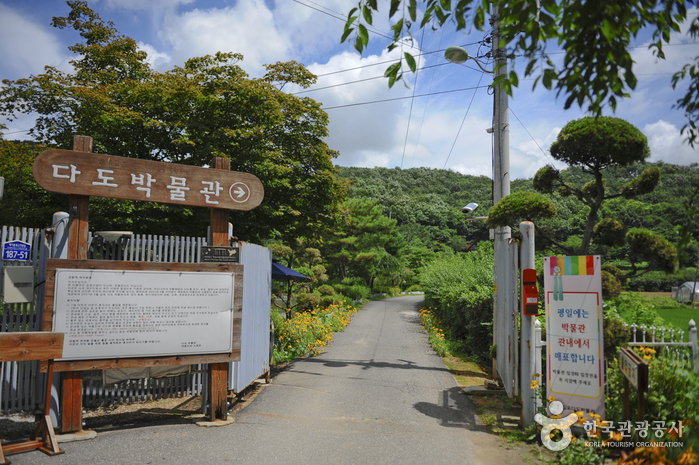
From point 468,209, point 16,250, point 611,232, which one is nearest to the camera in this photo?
point 16,250

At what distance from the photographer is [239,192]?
5.73m

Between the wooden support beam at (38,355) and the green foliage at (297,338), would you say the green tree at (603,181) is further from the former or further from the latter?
the wooden support beam at (38,355)

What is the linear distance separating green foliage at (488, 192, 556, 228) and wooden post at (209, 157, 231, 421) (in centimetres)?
476

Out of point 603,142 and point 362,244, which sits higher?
point 603,142

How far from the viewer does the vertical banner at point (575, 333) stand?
459cm

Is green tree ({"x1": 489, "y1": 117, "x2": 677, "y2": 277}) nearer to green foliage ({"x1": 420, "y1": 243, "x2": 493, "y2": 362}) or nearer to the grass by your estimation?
green foliage ({"x1": 420, "y1": 243, "x2": 493, "y2": 362})

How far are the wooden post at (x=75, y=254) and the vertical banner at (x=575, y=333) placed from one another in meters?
5.77

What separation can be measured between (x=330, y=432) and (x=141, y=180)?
13.3 feet

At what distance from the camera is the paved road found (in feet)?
14.2

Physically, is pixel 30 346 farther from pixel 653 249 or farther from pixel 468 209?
pixel 468 209

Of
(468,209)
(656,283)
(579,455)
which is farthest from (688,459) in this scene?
(656,283)

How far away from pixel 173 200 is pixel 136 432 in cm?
293

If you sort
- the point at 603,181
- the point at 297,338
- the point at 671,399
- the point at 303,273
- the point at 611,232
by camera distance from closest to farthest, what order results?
the point at 671,399
the point at 611,232
the point at 603,181
the point at 297,338
the point at 303,273

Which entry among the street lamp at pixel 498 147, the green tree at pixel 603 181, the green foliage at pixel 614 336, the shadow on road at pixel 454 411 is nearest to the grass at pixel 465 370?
the street lamp at pixel 498 147
